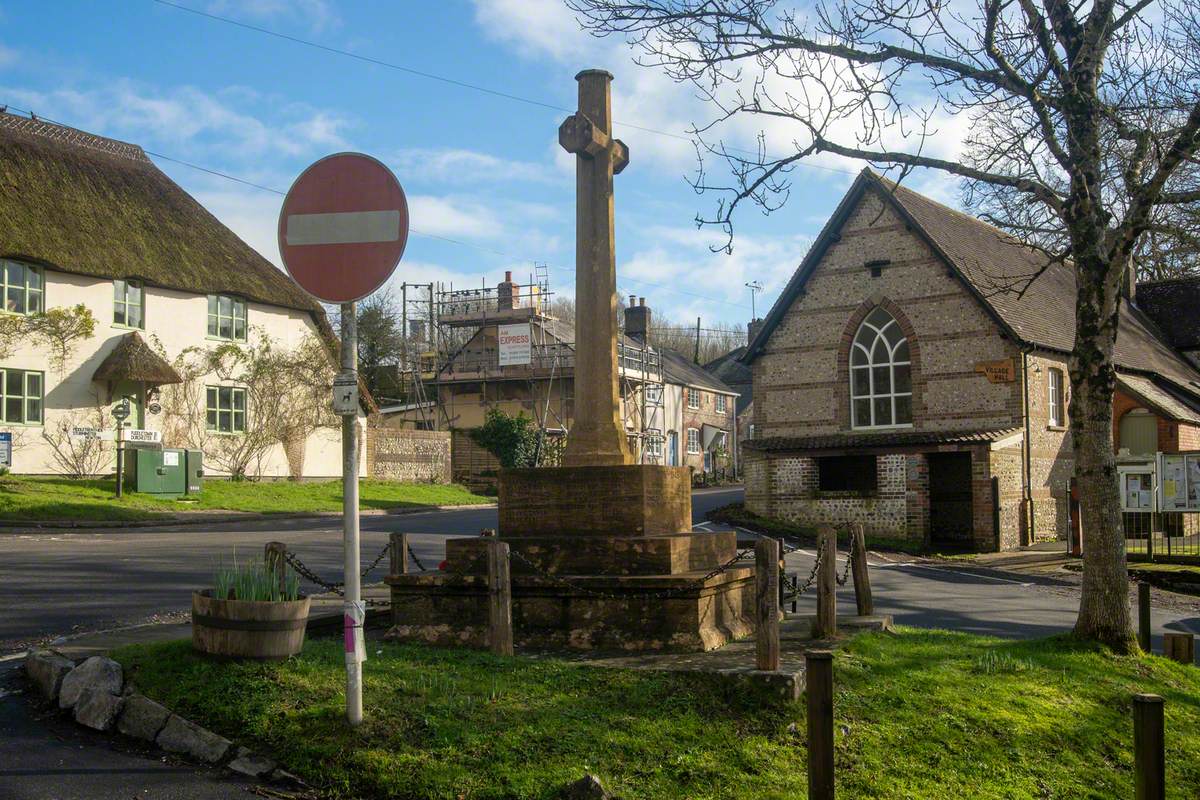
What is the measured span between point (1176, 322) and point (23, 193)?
129 ft

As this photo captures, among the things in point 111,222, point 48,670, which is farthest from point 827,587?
point 111,222

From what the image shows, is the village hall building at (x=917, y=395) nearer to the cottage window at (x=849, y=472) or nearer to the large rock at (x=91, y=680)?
the cottage window at (x=849, y=472)

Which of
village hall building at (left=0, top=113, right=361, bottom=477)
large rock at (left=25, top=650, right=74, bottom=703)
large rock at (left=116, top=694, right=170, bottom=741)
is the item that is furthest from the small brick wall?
large rock at (left=116, top=694, right=170, bottom=741)

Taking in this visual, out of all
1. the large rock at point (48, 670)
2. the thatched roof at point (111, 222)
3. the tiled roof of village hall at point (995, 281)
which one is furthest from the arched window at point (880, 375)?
the large rock at point (48, 670)

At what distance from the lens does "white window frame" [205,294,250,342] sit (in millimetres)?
35031

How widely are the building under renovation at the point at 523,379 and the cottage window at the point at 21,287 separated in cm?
2151

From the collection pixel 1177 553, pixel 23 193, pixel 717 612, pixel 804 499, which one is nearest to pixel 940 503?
pixel 804 499

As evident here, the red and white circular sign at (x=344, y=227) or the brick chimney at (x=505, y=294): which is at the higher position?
the brick chimney at (x=505, y=294)

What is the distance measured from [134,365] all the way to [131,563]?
17.1m

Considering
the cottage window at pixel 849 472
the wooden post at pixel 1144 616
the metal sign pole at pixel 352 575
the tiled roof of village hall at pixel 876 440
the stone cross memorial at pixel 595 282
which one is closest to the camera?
the metal sign pole at pixel 352 575

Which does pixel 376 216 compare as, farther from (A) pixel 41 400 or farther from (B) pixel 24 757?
(A) pixel 41 400

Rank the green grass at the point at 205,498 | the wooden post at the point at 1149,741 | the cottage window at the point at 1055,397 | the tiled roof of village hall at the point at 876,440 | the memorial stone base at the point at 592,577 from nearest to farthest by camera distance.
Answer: the wooden post at the point at 1149,741
the memorial stone base at the point at 592,577
the green grass at the point at 205,498
the tiled roof of village hall at the point at 876,440
the cottage window at the point at 1055,397

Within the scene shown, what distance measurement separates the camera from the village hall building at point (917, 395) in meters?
26.4

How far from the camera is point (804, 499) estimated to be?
2830cm
